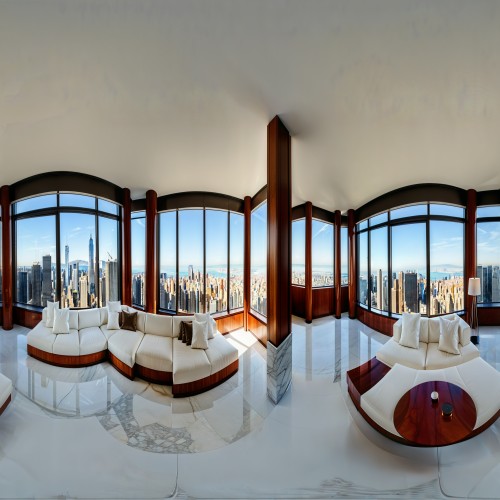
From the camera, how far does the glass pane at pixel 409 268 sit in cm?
115

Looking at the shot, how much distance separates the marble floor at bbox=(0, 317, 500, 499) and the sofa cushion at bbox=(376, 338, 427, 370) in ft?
0.17

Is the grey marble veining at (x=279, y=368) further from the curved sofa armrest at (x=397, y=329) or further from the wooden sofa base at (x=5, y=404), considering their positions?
the wooden sofa base at (x=5, y=404)

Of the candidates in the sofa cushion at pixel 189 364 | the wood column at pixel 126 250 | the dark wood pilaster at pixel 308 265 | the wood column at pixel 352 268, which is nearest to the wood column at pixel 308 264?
the dark wood pilaster at pixel 308 265

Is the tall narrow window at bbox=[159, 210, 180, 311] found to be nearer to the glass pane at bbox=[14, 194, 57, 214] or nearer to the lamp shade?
the glass pane at bbox=[14, 194, 57, 214]

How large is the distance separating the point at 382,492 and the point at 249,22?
2331 millimetres

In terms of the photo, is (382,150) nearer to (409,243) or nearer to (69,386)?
(409,243)

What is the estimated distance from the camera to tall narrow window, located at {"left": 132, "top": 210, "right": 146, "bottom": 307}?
1488 mm

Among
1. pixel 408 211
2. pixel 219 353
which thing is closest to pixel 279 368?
pixel 219 353

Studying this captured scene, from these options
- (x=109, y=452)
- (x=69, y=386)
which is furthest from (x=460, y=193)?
(x=69, y=386)

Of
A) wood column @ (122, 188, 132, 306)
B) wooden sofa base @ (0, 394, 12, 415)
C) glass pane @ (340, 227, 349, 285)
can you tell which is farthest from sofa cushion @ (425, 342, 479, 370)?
wooden sofa base @ (0, 394, 12, 415)

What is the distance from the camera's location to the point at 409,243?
117 centimetres

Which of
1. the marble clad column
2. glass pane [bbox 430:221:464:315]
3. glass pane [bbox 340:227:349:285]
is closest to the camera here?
glass pane [bbox 430:221:464:315]

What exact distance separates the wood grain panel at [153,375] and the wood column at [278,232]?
0.74 meters

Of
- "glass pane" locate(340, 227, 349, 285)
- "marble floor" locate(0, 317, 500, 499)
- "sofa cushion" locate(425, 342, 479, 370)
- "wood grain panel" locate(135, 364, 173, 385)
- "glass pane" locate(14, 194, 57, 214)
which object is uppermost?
"glass pane" locate(14, 194, 57, 214)
